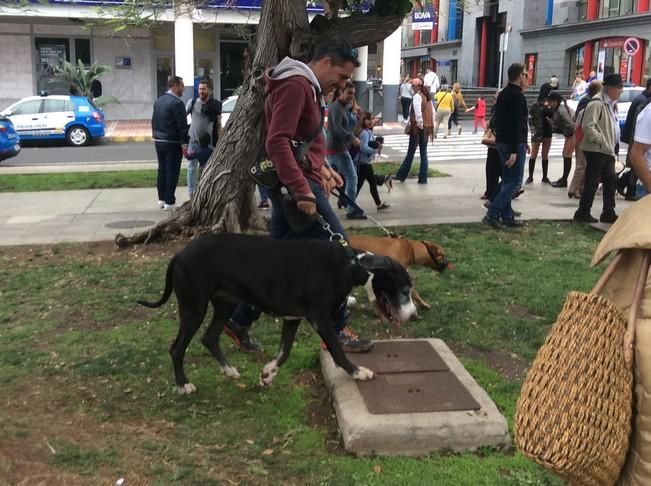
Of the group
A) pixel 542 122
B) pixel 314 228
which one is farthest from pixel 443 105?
pixel 314 228

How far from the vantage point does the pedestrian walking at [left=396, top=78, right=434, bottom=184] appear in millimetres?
12242

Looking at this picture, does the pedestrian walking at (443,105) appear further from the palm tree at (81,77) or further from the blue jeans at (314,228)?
the blue jeans at (314,228)

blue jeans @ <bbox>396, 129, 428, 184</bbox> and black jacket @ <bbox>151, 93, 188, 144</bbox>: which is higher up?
black jacket @ <bbox>151, 93, 188, 144</bbox>

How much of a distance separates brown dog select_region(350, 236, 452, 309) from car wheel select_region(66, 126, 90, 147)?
695 inches

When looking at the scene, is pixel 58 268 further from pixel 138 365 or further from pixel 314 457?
pixel 314 457

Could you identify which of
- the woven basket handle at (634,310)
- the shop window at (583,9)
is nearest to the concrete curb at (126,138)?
the woven basket handle at (634,310)

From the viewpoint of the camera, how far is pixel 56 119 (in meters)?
21.0

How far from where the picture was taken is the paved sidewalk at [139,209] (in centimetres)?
898

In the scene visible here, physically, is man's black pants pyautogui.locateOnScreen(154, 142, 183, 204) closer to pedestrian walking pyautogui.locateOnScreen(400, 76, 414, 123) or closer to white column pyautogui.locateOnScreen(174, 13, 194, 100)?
white column pyautogui.locateOnScreen(174, 13, 194, 100)

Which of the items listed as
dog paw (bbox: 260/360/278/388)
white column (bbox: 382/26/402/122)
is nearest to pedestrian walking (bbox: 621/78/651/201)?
dog paw (bbox: 260/360/278/388)

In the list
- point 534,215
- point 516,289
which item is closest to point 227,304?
point 516,289

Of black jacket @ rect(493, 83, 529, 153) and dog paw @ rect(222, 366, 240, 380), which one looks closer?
dog paw @ rect(222, 366, 240, 380)

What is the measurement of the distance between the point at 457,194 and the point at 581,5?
101 ft

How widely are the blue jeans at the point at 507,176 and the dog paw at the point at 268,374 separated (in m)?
5.20
